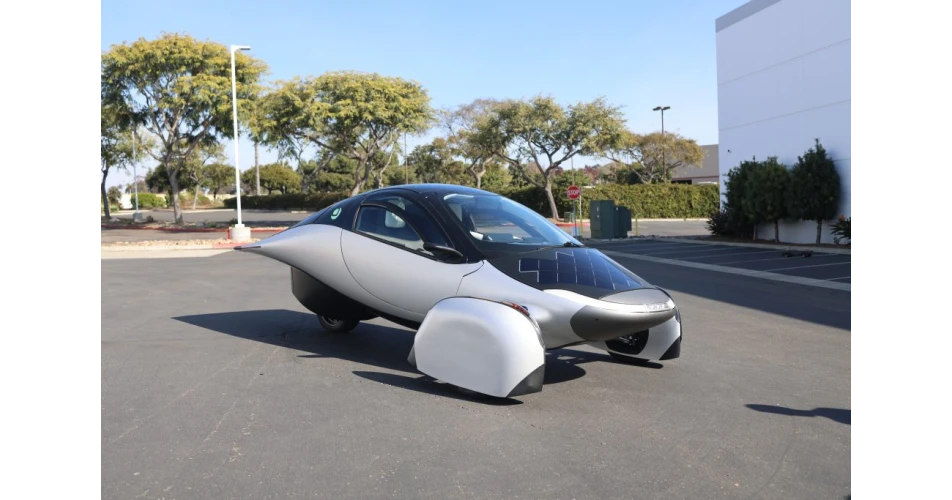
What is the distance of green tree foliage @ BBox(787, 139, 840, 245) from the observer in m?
20.7

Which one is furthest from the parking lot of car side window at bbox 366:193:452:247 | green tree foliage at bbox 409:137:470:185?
green tree foliage at bbox 409:137:470:185

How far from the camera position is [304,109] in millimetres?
36812

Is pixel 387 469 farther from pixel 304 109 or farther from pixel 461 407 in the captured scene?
pixel 304 109

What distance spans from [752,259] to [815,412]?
44.8ft

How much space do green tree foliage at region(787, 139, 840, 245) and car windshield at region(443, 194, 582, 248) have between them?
16.6 meters

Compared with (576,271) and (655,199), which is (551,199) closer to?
(655,199)

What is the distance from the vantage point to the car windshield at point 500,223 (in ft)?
20.8

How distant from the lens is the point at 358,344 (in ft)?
25.4

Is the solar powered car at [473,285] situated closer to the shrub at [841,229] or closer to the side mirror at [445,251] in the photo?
the side mirror at [445,251]

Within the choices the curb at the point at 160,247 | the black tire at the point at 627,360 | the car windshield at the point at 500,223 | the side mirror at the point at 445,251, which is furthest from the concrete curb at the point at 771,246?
the curb at the point at 160,247

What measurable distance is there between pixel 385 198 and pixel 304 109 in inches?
1241

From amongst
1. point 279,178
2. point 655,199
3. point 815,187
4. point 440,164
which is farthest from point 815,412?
point 279,178

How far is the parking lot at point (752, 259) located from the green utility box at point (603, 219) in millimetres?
2711
